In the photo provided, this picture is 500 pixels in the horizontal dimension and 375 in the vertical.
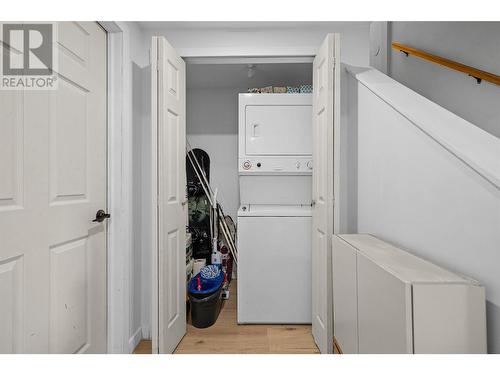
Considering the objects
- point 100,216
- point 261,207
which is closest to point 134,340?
point 100,216

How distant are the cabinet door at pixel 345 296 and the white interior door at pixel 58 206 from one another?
1370 mm

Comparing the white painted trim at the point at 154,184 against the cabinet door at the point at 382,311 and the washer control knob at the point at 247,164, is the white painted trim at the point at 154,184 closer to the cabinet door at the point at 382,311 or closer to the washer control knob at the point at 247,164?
the washer control knob at the point at 247,164

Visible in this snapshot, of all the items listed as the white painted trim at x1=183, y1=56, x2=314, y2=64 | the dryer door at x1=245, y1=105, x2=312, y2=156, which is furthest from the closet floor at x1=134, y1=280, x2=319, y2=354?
the white painted trim at x1=183, y1=56, x2=314, y2=64

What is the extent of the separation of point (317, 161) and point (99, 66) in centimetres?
151

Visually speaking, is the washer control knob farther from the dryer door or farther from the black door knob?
the black door knob

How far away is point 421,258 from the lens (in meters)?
1.11

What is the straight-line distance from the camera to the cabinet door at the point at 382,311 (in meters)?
0.84

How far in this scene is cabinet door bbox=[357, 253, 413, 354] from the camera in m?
0.84

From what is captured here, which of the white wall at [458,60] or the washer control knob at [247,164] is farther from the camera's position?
the washer control knob at [247,164]

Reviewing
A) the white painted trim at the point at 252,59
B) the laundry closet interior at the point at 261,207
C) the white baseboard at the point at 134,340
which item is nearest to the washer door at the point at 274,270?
the laundry closet interior at the point at 261,207

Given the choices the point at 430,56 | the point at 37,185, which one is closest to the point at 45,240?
the point at 37,185

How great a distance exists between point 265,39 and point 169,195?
4.45ft

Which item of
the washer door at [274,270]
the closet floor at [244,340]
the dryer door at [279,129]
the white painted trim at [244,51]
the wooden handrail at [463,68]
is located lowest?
the closet floor at [244,340]
